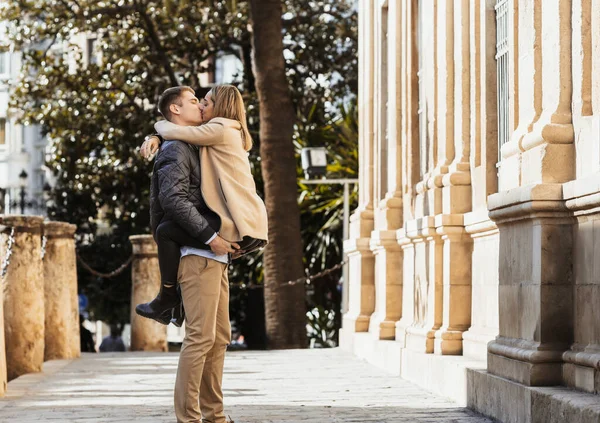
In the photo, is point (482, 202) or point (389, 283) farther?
point (389, 283)

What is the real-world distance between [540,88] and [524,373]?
1.81m

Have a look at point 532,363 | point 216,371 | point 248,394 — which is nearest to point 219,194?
point 216,371

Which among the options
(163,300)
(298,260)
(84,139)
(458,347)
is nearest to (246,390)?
(458,347)

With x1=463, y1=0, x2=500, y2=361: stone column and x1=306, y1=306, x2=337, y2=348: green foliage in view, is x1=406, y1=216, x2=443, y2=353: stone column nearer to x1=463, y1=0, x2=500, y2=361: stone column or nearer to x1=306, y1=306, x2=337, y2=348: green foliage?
x1=463, y1=0, x2=500, y2=361: stone column

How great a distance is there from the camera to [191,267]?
27.1 ft

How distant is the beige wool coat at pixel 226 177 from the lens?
8312mm

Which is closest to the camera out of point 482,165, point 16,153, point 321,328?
point 482,165

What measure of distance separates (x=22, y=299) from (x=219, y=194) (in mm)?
6521

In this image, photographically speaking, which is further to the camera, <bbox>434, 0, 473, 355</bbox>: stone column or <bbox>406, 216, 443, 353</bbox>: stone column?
<bbox>406, 216, 443, 353</bbox>: stone column

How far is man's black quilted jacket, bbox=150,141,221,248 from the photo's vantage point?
818 cm

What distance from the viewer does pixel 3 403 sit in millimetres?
10852

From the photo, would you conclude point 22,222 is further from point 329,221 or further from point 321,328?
point 321,328

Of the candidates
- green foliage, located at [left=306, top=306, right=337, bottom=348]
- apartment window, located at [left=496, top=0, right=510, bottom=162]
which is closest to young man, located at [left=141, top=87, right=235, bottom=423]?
apartment window, located at [left=496, top=0, right=510, bottom=162]

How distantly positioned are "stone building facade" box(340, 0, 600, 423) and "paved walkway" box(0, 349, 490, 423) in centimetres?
38
